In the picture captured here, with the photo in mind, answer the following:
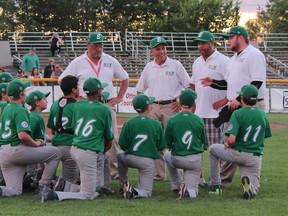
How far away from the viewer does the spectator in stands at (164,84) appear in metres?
9.95

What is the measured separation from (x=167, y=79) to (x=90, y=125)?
6.88 ft

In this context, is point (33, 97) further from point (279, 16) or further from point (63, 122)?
point (279, 16)

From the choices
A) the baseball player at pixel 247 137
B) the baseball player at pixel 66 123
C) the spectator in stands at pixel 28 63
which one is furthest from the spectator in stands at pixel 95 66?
the spectator in stands at pixel 28 63

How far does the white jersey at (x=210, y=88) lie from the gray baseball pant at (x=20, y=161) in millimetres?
2215

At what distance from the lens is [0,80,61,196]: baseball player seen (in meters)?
8.37

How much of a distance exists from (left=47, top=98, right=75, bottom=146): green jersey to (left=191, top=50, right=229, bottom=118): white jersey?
1934 mm

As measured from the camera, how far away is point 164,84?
9969 millimetres

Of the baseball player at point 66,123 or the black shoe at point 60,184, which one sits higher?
the baseball player at point 66,123

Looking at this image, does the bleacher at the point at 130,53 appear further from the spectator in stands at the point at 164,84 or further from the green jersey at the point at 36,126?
the green jersey at the point at 36,126

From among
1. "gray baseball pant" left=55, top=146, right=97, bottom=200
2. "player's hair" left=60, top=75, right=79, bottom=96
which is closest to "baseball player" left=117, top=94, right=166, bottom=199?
"gray baseball pant" left=55, top=146, right=97, bottom=200

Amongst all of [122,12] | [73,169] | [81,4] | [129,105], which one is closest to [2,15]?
[81,4]

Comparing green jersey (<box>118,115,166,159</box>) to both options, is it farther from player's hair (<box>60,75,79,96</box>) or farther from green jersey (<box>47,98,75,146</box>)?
player's hair (<box>60,75,79,96</box>)

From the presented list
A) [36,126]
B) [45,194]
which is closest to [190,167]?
[45,194]

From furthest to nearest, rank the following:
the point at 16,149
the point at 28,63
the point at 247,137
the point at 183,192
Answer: the point at 28,63, the point at 247,137, the point at 16,149, the point at 183,192
